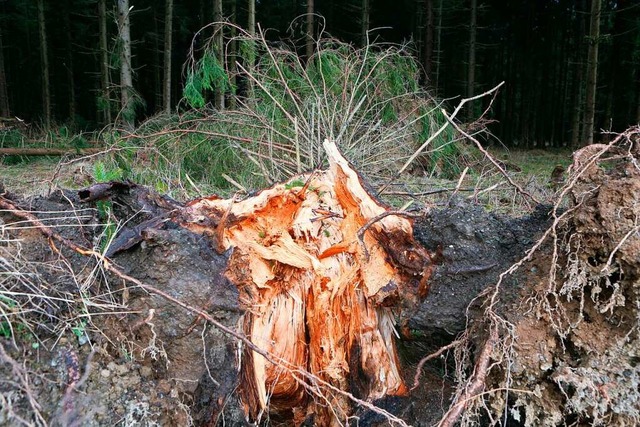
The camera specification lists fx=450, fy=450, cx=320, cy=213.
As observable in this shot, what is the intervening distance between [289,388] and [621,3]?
1609cm

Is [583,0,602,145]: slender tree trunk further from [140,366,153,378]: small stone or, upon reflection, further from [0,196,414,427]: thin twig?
[140,366,153,378]: small stone

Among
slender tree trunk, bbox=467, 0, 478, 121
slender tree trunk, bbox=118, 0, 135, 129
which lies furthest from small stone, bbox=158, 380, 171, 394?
slender tree trunk, bbox=467, 0, 478, 121

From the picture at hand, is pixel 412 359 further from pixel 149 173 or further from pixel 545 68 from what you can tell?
pixel 545 68

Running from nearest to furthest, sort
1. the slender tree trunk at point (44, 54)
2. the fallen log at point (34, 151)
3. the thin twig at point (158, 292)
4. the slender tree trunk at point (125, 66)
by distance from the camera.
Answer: the thin twig at point (158, 292) < the fallen log at point (34, 151) < the slender tree trunk at point (125, 66) < the slender tree trunk at point (44, 54)

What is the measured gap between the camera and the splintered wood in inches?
81.7

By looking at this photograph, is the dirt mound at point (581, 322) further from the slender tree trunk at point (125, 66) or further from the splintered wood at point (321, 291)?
the slender tree trunk at point (125, 66)

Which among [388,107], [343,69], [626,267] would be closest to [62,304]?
[626,267]

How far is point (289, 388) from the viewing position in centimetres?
216

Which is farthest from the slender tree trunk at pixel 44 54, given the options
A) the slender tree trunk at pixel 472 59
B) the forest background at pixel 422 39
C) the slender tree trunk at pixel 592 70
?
the slender tree trunk at pixel 592 70

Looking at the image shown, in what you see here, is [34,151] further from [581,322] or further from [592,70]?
[592,70]

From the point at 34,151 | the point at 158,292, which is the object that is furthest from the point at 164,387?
the point at 34,151

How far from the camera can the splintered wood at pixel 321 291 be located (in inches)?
81.7

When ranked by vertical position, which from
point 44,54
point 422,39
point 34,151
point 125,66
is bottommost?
point 34,151

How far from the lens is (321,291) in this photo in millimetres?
2133
